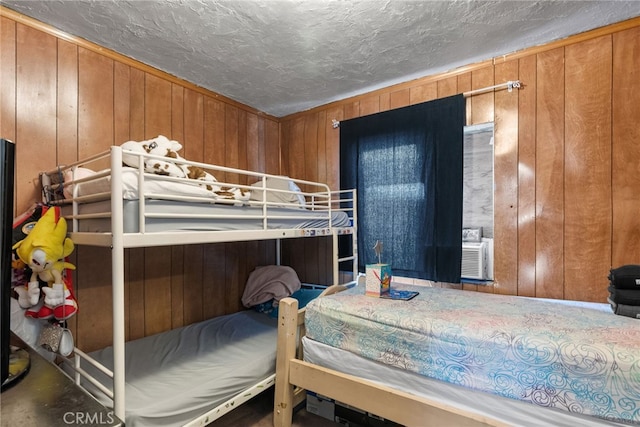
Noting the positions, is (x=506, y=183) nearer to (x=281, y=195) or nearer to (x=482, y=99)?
(x=482, y=99)

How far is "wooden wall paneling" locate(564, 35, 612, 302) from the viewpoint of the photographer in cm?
183

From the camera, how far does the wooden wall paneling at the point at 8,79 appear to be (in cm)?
160

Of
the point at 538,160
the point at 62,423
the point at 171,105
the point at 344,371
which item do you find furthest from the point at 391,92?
the point at 62,423

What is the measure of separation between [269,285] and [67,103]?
1.88m

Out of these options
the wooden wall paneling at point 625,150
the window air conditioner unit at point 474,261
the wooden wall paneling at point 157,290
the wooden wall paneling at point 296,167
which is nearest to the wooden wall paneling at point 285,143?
the wooden wall paneling at point 296,167

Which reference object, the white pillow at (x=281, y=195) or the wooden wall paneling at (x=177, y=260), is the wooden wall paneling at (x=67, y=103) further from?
the white pillow at (x=281, y=195)

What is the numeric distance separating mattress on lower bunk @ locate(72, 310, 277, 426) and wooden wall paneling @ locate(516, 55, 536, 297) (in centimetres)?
175

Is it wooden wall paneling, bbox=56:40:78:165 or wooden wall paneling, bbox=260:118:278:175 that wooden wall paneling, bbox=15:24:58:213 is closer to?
wooden wall paneling, bbox=56:40:78:165

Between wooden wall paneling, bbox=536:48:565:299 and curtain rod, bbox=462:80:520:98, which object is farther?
curtain rod, bbox=462:80:520:98

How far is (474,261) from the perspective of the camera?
2248 mm

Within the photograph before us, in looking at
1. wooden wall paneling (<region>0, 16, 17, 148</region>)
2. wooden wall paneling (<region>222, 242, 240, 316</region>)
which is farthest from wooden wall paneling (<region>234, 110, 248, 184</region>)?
wooden wall paneling (<region>0, 16, 17, 148</region>)

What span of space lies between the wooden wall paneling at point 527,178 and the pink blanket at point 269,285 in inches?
67.6

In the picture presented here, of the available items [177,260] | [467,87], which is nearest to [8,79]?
[177,260]

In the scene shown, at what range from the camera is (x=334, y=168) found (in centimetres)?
291
